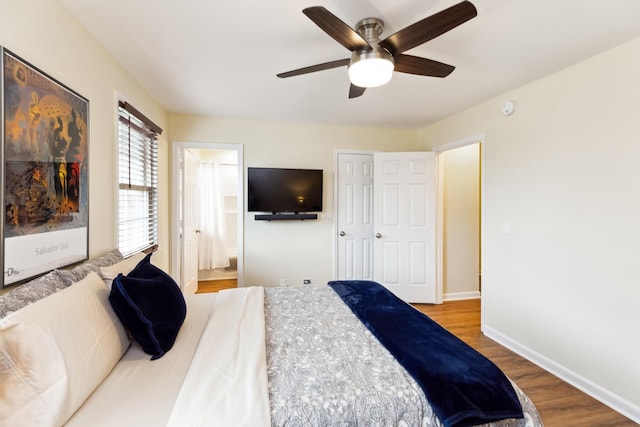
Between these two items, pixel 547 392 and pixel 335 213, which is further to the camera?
pixel 335 213

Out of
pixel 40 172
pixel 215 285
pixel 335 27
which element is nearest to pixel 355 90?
pixel 335 27

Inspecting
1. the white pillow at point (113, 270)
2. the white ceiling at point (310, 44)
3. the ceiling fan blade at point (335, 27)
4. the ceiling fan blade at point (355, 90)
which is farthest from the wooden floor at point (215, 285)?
the ceiling fan blade at point (335, 27)

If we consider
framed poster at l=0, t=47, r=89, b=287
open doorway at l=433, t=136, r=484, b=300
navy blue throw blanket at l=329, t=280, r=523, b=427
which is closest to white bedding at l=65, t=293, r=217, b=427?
framed poster at l=0, t=47, r=89, b=287

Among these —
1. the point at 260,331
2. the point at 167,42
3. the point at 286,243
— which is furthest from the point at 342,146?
the point at 260,331

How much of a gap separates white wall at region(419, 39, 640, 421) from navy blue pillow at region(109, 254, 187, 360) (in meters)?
2.79

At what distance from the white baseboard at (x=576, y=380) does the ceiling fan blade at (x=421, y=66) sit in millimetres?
2420

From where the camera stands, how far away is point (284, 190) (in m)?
3.50

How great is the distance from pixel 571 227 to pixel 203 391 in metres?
2.68

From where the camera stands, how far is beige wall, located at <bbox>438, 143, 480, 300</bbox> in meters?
3.83

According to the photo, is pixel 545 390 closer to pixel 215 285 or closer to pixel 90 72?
pixel 90 72

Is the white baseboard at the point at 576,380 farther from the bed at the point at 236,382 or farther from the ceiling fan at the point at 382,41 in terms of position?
the ceiling fan at the point at 382,41

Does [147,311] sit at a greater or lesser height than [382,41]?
lesser

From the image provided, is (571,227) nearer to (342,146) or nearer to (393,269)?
(393,269)

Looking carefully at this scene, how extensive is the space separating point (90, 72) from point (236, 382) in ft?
6.70
